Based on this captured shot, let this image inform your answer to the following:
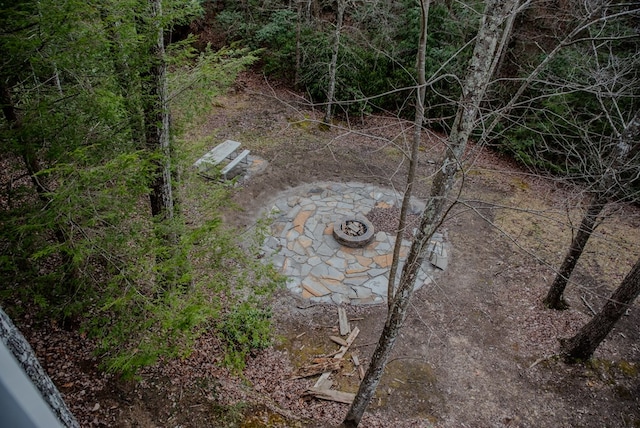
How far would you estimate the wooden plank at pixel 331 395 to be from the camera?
5855 millimetres

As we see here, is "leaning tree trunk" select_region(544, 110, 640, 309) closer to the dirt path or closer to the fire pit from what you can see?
the dirt path

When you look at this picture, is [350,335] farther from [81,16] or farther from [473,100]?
[81,16]

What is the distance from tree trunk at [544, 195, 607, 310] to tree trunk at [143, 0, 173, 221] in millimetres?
6466

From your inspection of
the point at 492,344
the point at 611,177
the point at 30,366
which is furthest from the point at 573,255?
the point at 30,366

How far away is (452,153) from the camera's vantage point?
3.58m

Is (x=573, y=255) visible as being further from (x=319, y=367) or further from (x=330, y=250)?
(x=319, y=367)

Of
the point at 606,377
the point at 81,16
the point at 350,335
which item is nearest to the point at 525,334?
the point at 606,377

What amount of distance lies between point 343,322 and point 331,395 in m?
1.56

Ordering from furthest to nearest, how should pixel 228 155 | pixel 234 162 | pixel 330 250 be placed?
pixel 228 155 < pixel 234 162 < pixel 330 250

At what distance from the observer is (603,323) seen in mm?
6504

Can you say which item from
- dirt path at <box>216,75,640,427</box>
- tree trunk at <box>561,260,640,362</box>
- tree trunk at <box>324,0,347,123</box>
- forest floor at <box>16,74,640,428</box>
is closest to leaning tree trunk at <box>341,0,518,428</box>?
forest floor at <box>16,74,640,428</box>

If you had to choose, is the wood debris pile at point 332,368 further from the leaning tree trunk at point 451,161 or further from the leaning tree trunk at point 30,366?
the leaning tree trunk at point 30,366

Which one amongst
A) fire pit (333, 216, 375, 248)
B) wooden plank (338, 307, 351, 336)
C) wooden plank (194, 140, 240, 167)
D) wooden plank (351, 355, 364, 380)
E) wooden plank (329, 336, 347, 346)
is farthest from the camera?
wooden plank (194, 140, 240, 167)

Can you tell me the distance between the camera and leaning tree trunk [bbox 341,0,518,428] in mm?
3166
